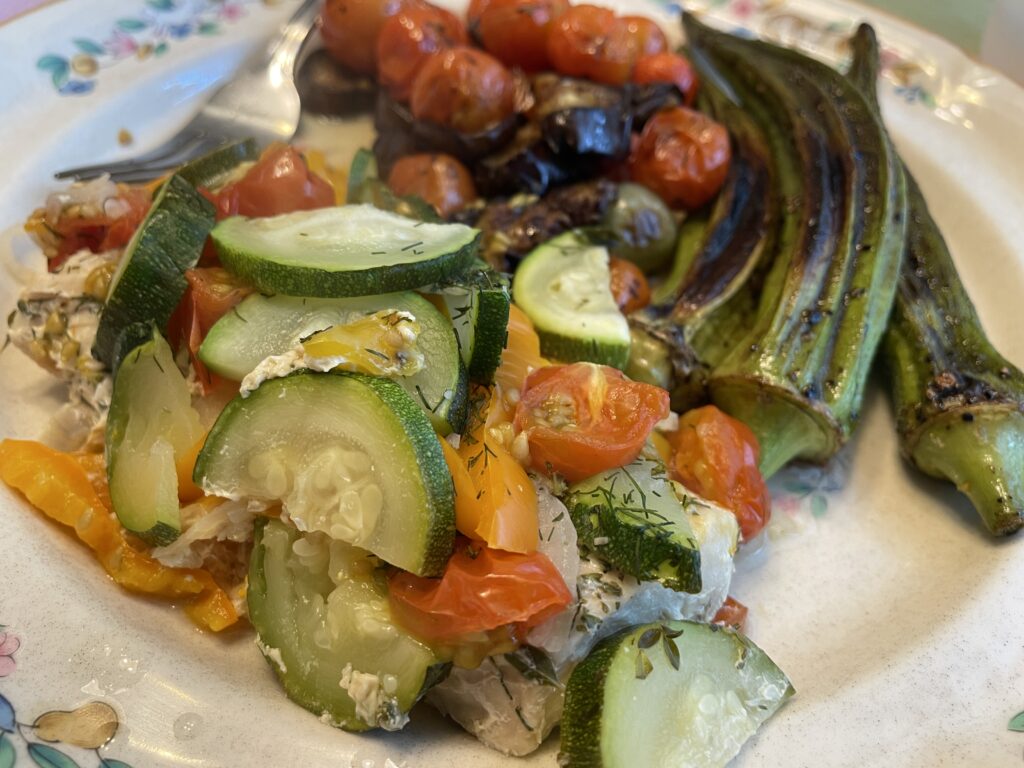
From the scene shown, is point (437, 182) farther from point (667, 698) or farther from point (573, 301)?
point (667, 698)

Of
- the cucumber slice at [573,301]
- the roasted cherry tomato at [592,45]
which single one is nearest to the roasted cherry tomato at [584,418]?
the cucumber slice at [573,301]

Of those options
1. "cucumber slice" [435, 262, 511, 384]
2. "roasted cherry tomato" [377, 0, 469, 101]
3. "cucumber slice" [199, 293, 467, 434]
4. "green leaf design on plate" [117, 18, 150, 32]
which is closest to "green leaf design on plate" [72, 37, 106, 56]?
"green leaf design on plate" [117, 18, 150, 32]

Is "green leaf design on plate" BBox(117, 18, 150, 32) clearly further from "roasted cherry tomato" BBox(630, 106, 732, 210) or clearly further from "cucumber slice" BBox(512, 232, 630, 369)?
"roasted cherry tomato" BBox(630, 106, 732, 210)

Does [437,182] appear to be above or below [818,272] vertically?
below

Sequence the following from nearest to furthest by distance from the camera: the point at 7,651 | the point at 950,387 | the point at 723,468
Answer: the point at 7,651 < the point at 723,468 < the point at 950,387

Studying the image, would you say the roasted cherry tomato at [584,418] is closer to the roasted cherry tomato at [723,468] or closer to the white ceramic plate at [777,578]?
the roasted cherry tomato at [723,468]

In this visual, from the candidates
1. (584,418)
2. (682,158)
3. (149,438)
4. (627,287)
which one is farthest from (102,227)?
(682,158)
